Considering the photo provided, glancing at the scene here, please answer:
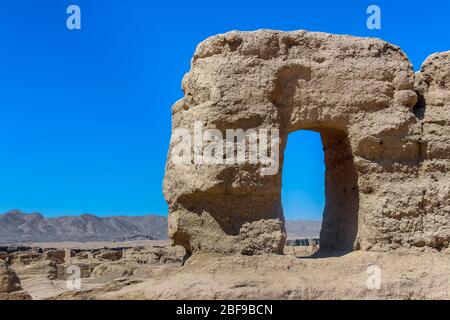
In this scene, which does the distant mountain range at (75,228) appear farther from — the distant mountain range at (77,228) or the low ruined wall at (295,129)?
the low ruined wall at (295,129)

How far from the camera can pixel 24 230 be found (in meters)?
74.6

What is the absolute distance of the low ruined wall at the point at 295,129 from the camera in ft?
23.7

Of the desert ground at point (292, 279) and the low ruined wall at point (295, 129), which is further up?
the low ruined wall at point (295, 129)

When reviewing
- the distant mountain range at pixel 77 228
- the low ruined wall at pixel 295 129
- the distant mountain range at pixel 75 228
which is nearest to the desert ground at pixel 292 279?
the low ruined wall at pixel 295 129

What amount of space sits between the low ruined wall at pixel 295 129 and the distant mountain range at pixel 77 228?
60.0 meters

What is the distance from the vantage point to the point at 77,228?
76625 mm

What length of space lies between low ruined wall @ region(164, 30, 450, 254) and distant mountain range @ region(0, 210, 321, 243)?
60.0 metres

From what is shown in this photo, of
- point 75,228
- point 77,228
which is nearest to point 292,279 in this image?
point 77,228

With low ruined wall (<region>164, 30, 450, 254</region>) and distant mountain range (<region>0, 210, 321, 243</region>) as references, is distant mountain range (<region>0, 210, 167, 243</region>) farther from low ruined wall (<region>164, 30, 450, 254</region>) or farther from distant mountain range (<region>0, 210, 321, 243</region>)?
low ruined wall (<region>164, 30, 450, 254</region>)

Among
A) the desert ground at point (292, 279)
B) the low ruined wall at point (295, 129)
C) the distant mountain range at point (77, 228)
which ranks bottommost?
the distant mountain range at point (77, 228)

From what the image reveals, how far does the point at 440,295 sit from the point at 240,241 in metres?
2.61

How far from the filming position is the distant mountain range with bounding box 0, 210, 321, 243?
7081cm
